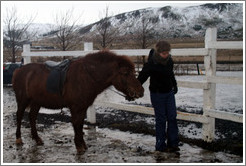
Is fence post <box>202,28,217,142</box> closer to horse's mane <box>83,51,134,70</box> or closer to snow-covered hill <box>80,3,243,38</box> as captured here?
horse's mane <box>83,51,134,70</box>

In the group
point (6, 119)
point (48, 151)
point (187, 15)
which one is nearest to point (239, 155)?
point (48, 151)

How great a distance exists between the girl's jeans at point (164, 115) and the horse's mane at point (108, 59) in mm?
640

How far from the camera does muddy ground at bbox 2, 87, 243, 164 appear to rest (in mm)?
4219

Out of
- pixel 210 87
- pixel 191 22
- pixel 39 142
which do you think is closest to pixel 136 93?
pixel 210 87

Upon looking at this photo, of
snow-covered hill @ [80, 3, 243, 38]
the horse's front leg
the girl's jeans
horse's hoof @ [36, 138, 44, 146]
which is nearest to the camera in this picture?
the girl's jeans

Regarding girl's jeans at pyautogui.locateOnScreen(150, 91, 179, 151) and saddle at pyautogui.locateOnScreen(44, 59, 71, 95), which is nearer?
girl's jeans at pyautogui.locateOnScreen(150, 91, 179, 151)

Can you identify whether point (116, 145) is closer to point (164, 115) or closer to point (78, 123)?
point (78, 123)

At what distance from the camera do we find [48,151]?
4.71 m

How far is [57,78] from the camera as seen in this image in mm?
4648

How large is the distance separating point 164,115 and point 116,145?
1.19m

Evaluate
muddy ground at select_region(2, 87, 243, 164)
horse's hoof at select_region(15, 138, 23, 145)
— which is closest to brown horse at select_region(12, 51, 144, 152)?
muddy ground at select_region(2, 87, 243, 164)

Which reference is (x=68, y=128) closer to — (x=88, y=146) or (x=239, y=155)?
(x=88, y=146)

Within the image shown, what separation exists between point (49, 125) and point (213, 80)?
406 cm

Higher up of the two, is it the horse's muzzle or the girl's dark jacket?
the girl's dark jacket
